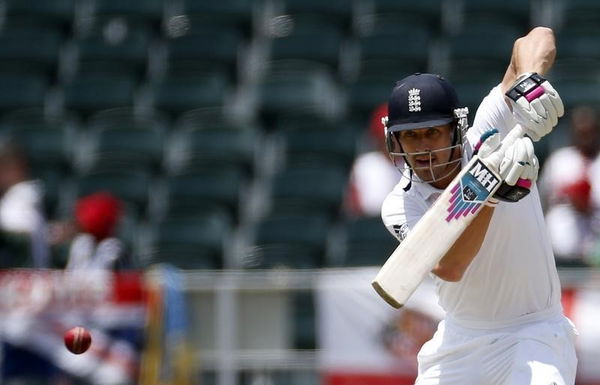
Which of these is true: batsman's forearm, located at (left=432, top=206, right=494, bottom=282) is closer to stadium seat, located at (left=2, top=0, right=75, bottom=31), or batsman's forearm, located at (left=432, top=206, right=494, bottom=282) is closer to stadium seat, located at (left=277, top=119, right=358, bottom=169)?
stadium seat, located at (left=277, top=119, right=358, bottom=169)

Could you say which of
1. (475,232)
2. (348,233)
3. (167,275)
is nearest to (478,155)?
(475,232)

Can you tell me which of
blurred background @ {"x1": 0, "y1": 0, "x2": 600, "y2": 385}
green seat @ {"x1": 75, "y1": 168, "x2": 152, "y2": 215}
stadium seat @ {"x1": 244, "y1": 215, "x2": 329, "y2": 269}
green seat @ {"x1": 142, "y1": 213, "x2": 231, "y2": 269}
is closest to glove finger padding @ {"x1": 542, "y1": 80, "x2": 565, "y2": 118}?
blurred background @ {"x1": 0, "y1": 0, "x2": 600, "y2": 385}

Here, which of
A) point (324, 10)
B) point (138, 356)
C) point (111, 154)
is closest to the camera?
point (138, 356)

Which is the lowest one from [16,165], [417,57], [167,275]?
[167,275]

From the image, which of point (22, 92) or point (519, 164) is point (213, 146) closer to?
point (22, 92)

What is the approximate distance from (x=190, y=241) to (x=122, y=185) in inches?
35.3

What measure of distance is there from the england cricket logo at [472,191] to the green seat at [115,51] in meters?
7.24

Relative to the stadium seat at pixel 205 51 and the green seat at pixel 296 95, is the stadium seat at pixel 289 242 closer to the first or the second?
the green seat at pixel 296 95

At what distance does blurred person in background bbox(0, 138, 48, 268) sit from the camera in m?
8.17

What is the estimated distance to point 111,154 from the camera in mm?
10148

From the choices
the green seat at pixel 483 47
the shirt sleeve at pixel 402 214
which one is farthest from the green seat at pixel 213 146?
the shirt sleeve at pixel 402 214

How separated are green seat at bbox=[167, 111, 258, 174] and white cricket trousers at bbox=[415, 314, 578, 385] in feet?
18.0

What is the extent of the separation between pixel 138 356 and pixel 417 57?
156 inches

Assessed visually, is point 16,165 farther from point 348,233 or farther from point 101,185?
point 348,233
